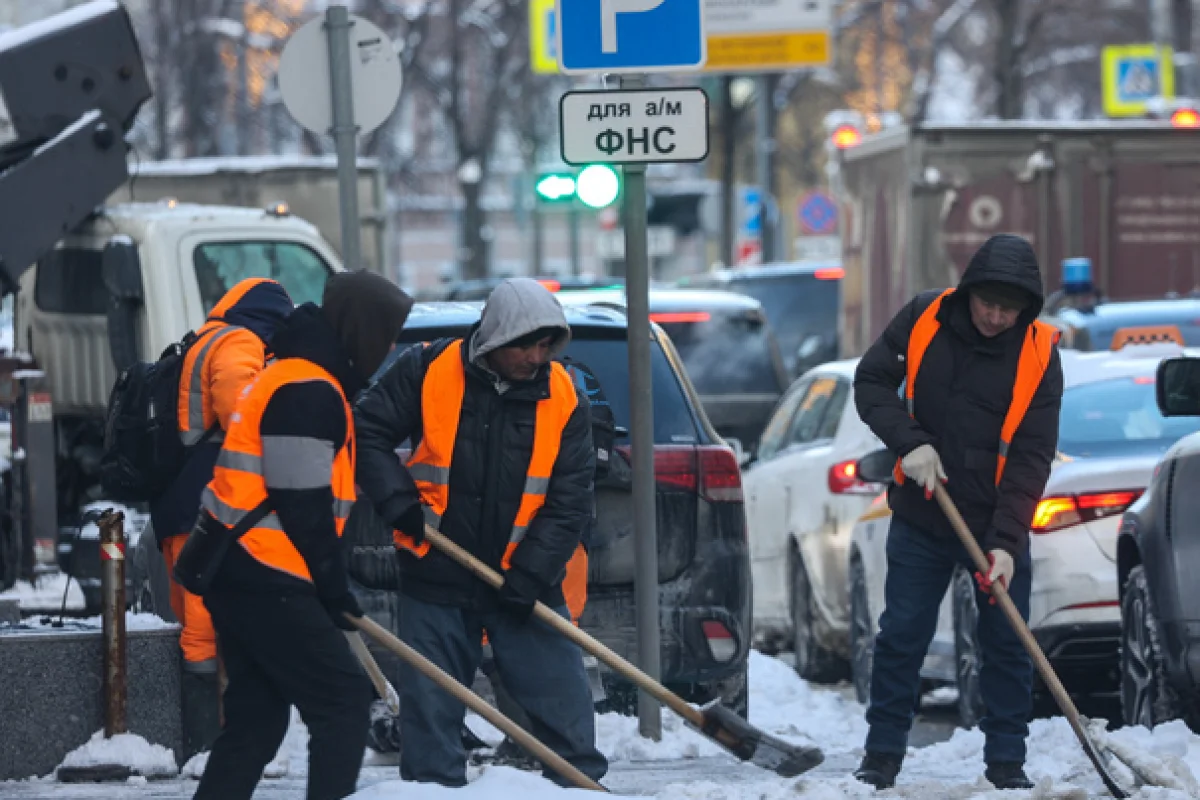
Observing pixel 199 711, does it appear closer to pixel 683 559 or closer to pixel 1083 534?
pixel 683 559

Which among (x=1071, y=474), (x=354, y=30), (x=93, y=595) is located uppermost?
(x=354, y=30)

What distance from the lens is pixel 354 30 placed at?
33.9ft

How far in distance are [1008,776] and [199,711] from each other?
2458mm

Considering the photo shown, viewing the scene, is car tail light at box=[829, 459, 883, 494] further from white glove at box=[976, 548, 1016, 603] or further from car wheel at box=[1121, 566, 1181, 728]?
white glove at box=[976, 548, 1016, 603]

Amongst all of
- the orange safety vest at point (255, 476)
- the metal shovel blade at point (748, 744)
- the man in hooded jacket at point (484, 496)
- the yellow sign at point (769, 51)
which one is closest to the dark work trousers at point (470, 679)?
the man in hooded jacket at point (484, 496)

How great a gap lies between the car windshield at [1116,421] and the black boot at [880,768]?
2.45 m

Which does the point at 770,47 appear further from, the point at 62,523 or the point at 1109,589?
the point at 1109,589

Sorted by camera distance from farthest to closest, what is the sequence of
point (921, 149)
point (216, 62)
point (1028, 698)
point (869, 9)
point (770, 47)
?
1. point (869, 9)
2. point (216, 62)
3. point (770, 47)
4. point (921, 149)
5. point (1028, 698)

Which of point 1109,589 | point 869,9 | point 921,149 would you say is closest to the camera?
point 1109,589

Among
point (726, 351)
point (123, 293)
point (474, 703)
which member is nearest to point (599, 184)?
point (123, 293)

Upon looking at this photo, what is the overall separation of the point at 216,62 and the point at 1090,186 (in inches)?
753

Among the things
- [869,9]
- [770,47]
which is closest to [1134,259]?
[770,47]

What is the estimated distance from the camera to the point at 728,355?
15070 millimetres

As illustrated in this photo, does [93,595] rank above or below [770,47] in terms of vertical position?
below
